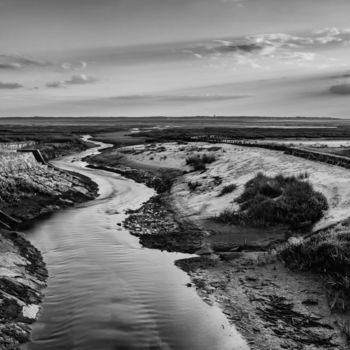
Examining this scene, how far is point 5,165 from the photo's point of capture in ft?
99.9

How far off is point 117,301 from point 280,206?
38.7ft

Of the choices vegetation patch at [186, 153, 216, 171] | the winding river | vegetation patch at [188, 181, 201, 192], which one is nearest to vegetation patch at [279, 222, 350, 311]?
the winding river

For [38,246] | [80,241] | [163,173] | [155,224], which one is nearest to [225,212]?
[155,224]

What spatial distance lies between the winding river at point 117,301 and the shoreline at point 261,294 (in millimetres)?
500

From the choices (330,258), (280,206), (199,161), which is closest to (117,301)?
(330,258)

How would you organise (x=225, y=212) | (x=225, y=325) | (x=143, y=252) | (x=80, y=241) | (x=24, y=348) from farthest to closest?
(x=225, y=212), (x=80, y=241), (x=143, y=252), (x=225, y=325), (x=24, y=348)

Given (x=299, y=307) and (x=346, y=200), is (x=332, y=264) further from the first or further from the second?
(x=346, y=200)

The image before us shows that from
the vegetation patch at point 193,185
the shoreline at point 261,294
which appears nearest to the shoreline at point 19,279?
the shoreline at point 261,294

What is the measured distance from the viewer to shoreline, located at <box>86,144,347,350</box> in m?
11.4

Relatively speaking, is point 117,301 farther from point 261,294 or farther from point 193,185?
point 193,185

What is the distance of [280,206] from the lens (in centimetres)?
2302

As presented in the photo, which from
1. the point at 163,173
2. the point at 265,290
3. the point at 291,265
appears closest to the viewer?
the point at 265,290

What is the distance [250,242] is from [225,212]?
4.29 metres

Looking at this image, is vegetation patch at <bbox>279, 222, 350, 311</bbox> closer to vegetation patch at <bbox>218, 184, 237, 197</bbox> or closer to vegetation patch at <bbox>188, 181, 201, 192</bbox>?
vegetation patch at <bbox>218, 184, 237, 197</bbox>
